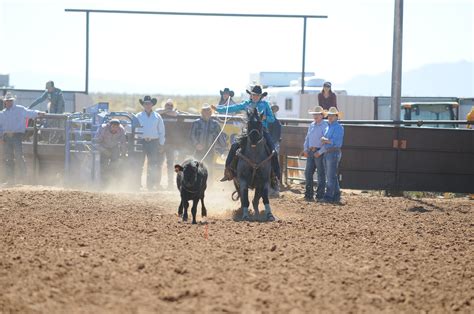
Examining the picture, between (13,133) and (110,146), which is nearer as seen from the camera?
(110,146)

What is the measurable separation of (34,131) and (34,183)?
1.17 m

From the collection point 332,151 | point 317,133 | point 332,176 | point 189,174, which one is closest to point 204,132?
point 317,133

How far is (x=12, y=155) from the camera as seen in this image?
65.6 feet

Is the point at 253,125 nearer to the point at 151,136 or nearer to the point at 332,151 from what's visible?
the point at 332,151

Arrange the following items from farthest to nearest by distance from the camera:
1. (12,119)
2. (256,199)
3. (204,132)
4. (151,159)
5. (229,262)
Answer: (12,119) → (151,159) → (204,132) → (256,199) → (229,262)

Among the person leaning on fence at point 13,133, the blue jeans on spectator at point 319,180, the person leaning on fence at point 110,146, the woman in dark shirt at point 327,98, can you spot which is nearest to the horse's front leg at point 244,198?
the blue jeans on spectator at point 319,180

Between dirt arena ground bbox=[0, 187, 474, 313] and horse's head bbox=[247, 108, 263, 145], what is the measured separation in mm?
1260

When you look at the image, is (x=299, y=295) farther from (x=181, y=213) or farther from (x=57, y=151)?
(x=57, y=151)

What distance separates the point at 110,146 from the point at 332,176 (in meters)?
5.16

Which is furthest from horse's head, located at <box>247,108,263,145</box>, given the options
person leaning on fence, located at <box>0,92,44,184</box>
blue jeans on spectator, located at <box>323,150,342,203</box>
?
person leaning on fence, located at <box>0,92,44,184</box>

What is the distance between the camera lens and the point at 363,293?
7.61 metres

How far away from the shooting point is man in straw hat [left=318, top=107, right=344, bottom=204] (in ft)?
54.7

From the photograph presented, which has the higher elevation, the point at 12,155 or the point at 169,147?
the point at 169,147

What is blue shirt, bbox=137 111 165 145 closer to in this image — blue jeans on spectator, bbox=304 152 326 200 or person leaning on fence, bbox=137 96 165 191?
person leaning on fence, bbox=137 96 165 191
